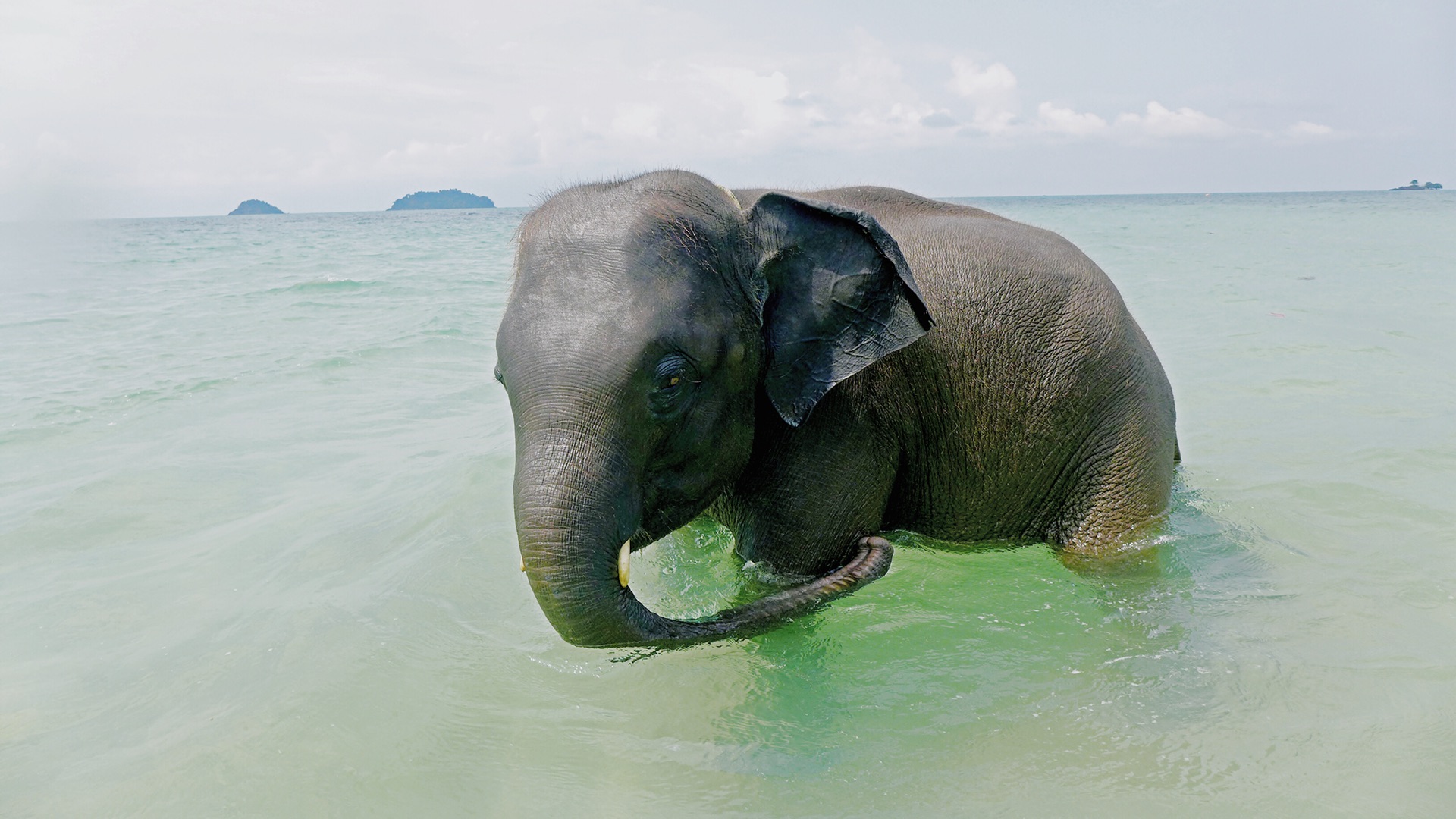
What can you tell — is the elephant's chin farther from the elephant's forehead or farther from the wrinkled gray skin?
the elephant's forehead

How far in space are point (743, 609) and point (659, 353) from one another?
3.28ft

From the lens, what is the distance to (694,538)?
5.42m

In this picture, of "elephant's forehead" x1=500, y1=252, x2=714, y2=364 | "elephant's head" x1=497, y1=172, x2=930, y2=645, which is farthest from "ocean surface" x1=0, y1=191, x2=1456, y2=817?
"elephant's forehead" x1=500, y1=252, x2=714, y2=364

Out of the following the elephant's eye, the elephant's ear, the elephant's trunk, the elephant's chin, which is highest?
the elephant's ear

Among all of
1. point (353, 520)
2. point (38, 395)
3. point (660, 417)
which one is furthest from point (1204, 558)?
point (38, 395)

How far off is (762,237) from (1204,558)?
3.29 m

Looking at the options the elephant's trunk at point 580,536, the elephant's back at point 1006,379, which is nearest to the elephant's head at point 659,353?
the elephant's trunk at point 580,536

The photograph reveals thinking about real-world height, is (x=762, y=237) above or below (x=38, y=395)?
above

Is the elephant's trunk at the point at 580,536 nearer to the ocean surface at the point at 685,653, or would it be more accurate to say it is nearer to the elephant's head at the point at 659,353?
the elephant's head at the point at 659,353

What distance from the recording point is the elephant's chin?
3.16m

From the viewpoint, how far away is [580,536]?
9.89ft

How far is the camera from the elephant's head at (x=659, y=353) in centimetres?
306

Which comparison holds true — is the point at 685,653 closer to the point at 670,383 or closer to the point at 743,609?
the point at 743,609

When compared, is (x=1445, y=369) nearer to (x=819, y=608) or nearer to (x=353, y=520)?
(x=819, y=608)
